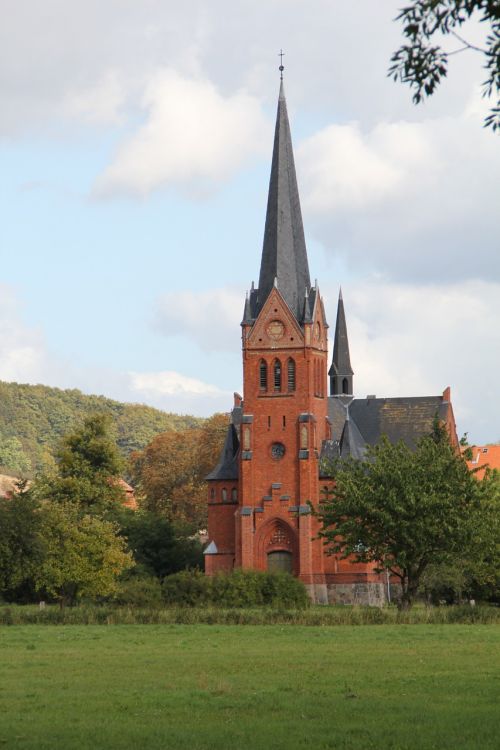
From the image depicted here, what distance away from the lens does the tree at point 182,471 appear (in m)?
95.5

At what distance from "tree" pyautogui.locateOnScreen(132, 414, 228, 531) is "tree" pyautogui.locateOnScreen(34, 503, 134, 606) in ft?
123

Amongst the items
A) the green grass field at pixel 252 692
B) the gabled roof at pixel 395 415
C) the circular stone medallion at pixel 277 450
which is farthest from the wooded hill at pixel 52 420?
the green grass field at pixel 252 692

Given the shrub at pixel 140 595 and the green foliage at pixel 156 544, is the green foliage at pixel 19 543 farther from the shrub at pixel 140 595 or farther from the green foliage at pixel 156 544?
the green foliage at pixel 156 544

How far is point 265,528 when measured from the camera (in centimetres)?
7225

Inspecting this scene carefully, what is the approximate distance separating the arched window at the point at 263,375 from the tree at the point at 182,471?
843 inches

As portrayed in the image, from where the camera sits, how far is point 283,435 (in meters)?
73.4

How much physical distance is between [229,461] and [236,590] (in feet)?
68.7

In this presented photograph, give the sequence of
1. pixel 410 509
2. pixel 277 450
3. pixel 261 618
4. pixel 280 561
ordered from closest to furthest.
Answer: pixel 261 618, pixel 410 509, pixel 280 561, pixel 277 450

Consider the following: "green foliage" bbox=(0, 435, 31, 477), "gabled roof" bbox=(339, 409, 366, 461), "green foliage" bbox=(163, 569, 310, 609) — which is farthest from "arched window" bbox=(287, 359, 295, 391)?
"green foliage" bbox=(0, 435, 31, 477)

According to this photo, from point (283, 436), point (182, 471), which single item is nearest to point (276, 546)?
point (283, 436)

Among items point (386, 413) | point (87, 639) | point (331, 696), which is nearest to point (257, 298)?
point (386, 413)

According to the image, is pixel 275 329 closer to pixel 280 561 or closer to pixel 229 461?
pixel 229 461

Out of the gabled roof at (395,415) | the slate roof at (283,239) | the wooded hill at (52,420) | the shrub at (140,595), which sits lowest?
the shrub at (140,595)

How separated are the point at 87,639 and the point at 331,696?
14.5m
